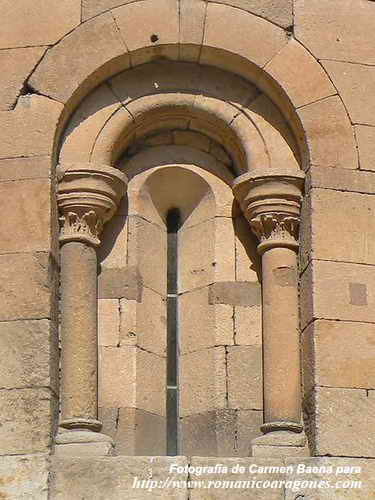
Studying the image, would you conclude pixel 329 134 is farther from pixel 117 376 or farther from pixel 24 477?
pixel 24 477

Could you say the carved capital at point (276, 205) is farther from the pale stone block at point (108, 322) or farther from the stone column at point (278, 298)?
the pale stone block at point (108, 322)

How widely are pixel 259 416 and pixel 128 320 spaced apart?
111 cm

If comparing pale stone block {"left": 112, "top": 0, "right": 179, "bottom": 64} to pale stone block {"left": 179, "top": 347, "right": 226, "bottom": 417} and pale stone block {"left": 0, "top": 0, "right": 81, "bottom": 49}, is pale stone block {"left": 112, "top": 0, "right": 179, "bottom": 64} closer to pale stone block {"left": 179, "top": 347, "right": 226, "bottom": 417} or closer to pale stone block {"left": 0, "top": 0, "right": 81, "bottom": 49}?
pale stone block {"left": 0, "top": 0, "right": 81, "bottom": 49}

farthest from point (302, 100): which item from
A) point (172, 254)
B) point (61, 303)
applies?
point (61, 303)

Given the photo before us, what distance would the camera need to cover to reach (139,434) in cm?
1053

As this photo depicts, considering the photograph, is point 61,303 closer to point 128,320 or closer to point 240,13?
point 128,320

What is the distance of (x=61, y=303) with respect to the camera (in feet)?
34.6

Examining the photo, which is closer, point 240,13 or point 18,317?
point 18,317

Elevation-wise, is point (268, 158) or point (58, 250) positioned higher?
point (268, 158)

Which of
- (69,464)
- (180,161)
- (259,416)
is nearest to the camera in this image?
(69,464)

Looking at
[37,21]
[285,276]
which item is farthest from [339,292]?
[37,21]

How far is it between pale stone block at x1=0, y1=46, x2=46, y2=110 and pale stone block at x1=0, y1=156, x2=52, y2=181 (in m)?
0.42

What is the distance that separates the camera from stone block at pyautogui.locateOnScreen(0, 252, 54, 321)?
1029cm

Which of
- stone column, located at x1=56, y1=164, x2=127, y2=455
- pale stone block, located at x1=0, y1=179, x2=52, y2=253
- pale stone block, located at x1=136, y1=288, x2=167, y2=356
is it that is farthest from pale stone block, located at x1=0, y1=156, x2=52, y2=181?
pale stone block, located at x1=136, y1=288, x2=167, y2=356
